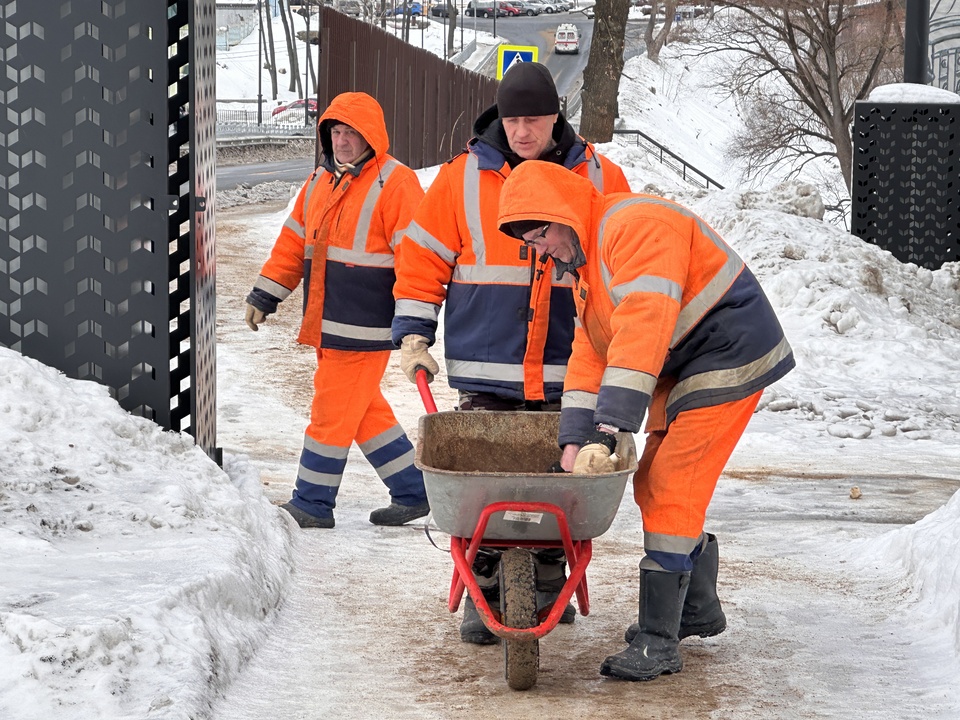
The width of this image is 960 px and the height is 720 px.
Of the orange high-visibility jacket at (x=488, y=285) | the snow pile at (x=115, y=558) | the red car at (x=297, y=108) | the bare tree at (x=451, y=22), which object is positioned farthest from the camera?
the bare tree at (x=451, y=22)

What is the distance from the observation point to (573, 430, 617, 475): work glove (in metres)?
3.52

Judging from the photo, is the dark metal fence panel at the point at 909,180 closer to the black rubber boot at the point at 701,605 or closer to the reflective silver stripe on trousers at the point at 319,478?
the reflective silver stripe on trousers at the point at 319,478

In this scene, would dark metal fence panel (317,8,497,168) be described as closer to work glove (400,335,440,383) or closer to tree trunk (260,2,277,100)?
work glove (400,335,440,383)

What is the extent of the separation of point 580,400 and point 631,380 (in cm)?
33

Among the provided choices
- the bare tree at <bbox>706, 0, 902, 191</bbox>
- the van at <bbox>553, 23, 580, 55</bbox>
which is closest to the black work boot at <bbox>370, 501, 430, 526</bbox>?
the bare tree at <bbox>706, 0, 902, 191</bbox>

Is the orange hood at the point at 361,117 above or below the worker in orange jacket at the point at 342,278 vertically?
above

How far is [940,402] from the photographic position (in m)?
9.34

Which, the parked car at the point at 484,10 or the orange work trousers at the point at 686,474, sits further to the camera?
the parked car at the point at 484,10

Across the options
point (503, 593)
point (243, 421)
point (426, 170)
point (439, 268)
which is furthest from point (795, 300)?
point (426, 170)

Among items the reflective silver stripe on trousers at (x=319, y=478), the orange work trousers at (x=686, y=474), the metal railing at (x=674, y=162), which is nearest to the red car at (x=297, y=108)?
the metal railing at (x=674, y=162)

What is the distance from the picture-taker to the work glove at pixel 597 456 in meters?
3.52

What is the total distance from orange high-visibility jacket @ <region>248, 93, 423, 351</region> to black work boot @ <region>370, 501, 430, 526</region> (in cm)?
82

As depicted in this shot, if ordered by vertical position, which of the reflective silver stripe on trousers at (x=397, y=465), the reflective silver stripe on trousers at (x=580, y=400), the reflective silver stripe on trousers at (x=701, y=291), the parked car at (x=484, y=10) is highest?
the reflective silver stripe on trousers at (x=701, y=291)

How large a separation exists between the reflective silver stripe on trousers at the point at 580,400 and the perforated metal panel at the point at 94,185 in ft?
6.50
